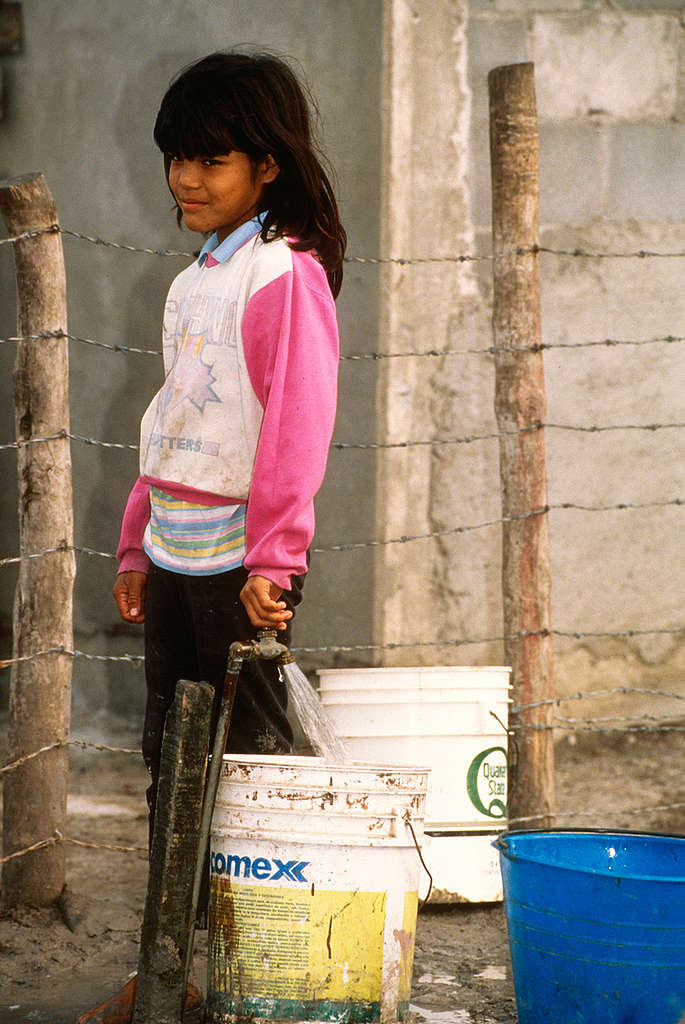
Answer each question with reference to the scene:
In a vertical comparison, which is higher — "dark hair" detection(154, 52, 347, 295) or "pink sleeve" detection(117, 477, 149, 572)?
"dark hair" detection(154, 52, 347, 295)

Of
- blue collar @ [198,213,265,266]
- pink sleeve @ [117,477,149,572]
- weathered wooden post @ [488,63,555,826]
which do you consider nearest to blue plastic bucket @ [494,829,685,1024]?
pink sleeve @ [117,477,149,572]

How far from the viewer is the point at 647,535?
4406 millimetres

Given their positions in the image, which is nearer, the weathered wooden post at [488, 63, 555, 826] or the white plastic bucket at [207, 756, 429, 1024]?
the white plastic bucket at [207, 756, 429, 1024]

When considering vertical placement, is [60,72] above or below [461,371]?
above

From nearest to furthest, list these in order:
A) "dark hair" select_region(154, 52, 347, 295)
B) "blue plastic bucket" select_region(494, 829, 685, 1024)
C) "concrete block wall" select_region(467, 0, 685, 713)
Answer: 1. "blue plastic bucket" select_region(494, 829, 685, 1024)
2. "dark hair" select_region(154, 52, 347, 295)
3. "concrete block wall" select_region(467, 0, 685, 713)

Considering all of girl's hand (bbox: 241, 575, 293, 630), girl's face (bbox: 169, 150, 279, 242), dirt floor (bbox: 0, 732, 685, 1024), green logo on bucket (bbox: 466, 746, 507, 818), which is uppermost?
girl's face (bbox: 169, 150, 279, 242)

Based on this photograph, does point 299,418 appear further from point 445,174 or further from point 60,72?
point 60,72

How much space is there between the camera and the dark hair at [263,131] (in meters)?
2.32

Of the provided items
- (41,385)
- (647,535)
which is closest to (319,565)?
(647,535)

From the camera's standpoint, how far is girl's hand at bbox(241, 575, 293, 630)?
221 centimetres

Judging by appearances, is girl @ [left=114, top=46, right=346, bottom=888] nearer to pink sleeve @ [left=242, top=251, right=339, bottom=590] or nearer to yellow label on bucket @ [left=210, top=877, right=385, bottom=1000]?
pink sleeve @ [left=242, top=251, right=339, bottom=590]

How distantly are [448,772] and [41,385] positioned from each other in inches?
55.7

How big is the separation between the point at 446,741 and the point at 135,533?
1.02 m

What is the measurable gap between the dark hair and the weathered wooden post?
1.00 m
